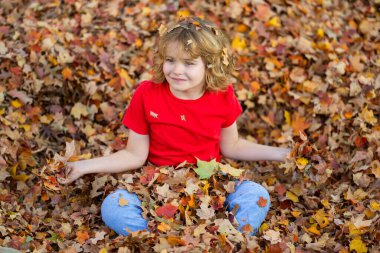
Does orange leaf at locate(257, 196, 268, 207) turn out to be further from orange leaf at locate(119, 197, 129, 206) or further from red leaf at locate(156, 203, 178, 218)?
orange leaf at locate(119, 197, 129, 206)

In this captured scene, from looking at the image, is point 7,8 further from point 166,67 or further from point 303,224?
point 303,224

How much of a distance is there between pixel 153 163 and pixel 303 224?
1.16m

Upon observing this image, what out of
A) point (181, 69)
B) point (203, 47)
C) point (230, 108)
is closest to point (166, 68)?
point (181, 69)

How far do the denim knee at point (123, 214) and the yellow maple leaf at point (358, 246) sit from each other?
1377 millimetres

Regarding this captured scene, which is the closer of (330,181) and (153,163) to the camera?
(153,163)

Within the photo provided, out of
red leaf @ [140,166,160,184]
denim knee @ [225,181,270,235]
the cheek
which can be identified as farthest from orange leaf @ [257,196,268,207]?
the cheek

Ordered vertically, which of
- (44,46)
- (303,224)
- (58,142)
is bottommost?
(303,224)

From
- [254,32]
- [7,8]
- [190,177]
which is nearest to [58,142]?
[190,177]

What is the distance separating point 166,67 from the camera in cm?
340

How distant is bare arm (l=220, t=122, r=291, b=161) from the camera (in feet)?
12.7

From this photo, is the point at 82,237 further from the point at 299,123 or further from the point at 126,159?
the point at 299,123

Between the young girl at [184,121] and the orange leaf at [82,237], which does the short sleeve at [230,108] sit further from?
the orange leaf at [82,237]

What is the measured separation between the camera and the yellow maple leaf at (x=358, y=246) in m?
3.57

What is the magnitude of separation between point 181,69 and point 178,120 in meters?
0.42
